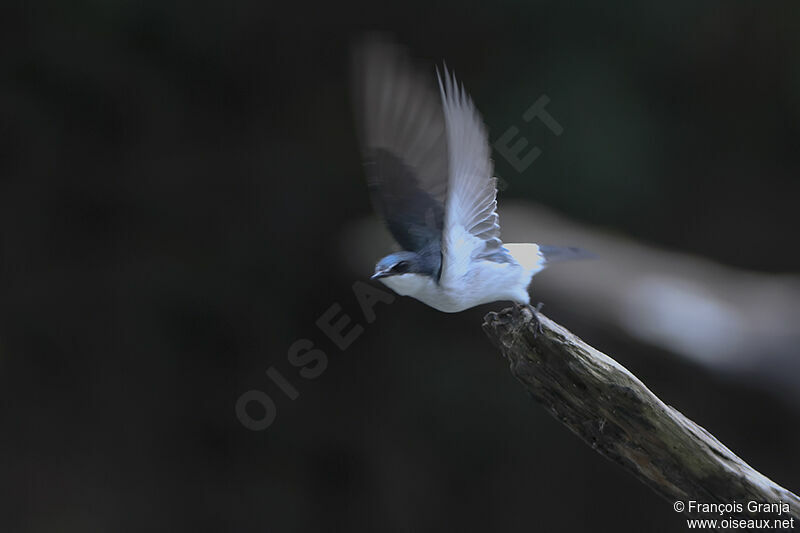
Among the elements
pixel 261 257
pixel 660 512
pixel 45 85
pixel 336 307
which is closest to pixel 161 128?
pixel 45 85

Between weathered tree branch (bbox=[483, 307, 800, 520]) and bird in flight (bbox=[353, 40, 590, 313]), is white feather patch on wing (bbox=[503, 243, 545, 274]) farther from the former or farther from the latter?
weathered tree branch (bbox=[483, 307, 800, 520])

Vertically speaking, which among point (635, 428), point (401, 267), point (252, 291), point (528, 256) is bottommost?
point (635, 428)

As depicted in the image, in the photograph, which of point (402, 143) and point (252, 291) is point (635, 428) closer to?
point (402, 143)

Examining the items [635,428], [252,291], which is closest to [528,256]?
[635,428]

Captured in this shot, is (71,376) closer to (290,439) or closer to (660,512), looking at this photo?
(290,439)

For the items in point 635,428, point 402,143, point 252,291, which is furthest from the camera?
point 252,291

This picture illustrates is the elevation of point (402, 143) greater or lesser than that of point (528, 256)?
greater

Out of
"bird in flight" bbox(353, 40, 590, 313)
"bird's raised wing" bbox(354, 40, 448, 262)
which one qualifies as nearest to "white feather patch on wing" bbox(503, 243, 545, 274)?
"bird in flight" bbox(353, 40, 590, 313)
